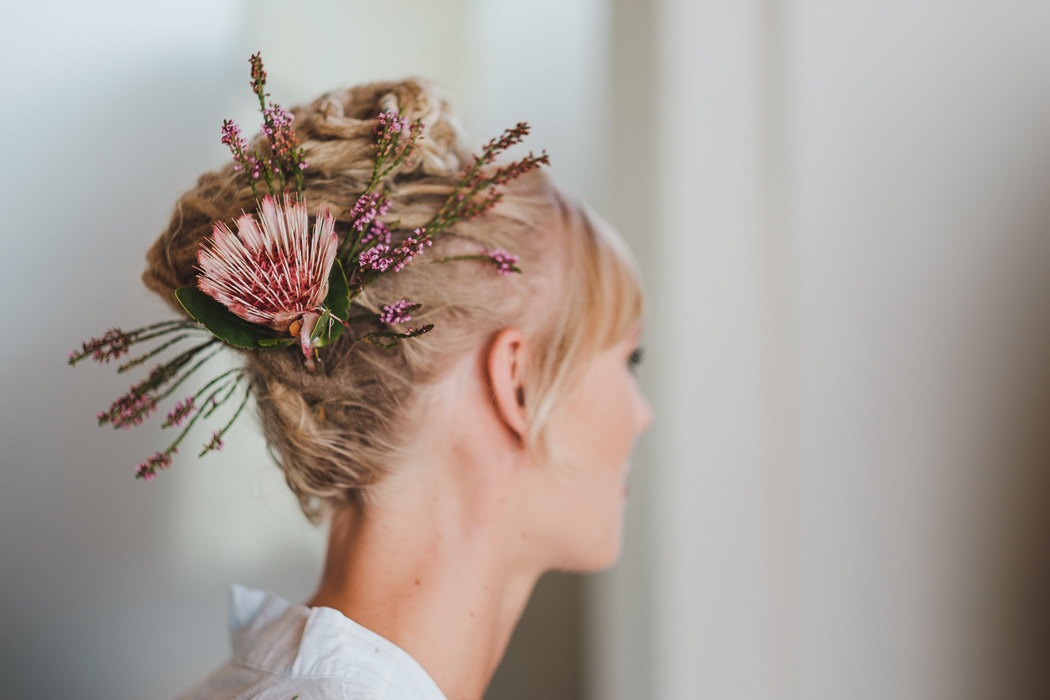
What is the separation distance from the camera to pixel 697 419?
124cm

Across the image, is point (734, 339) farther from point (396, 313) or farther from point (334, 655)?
point (334, 655)

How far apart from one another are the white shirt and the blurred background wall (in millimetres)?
241

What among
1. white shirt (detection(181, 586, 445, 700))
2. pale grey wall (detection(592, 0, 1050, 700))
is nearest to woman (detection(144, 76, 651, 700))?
white shirt (detection(181, 586, 445, 700))

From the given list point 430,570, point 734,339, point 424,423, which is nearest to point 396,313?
point 424,423

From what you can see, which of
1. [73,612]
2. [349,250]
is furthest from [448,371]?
[73,612]

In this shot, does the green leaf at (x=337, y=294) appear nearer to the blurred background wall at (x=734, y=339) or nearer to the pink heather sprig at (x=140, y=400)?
the pink heather sprig at (x=140, y=400)

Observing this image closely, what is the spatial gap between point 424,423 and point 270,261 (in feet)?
0.80

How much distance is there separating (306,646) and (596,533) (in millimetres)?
383

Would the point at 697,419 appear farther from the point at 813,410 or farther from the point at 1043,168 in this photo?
A: the point at 1043,168

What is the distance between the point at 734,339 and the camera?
47.0 inches

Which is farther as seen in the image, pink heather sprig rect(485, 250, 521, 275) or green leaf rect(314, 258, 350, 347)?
pink heather sprig rect(485, 250, 521, 275)

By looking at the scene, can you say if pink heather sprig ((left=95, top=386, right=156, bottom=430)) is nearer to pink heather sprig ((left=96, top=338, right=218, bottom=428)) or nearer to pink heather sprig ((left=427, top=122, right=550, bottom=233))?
pink heather sprig ((left=96, top=338, right=218, bottom=428))

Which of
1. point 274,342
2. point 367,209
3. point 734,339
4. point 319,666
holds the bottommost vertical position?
point 319,666

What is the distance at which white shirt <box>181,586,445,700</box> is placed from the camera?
2.11 ft
